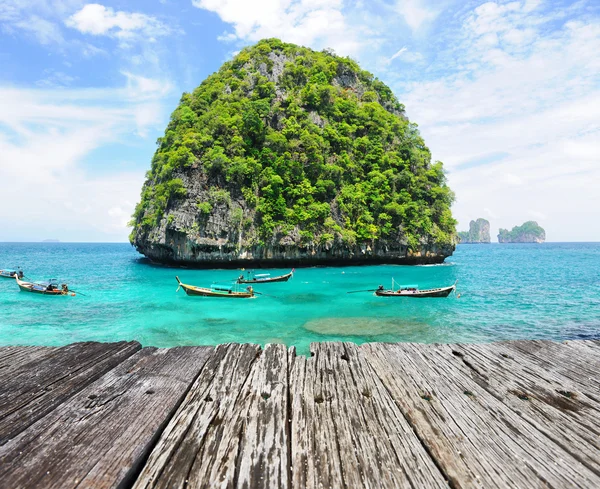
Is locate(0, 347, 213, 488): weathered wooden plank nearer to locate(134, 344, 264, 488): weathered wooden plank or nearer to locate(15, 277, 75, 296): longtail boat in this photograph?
locate(134, 344, 264, 488): weathered wooden plank

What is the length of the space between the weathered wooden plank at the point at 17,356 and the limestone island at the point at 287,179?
35.3 metres

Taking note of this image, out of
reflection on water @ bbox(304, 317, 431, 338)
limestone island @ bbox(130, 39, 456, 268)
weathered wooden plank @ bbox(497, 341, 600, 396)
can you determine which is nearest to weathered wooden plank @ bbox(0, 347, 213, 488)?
weathered wooden plank @ bbox(497, 341, 600, 396)

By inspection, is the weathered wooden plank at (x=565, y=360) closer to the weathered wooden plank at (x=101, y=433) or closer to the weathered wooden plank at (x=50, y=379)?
the weathered wooden plank at (x=101, y=433)

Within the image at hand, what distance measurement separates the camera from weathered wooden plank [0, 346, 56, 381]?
6.66ft

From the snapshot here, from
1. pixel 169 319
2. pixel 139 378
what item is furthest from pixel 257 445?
pixel 169 319

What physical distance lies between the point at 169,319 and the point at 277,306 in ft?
20.8

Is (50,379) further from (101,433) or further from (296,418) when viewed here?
(296,418)

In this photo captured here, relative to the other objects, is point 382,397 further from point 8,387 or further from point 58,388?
point 8,387

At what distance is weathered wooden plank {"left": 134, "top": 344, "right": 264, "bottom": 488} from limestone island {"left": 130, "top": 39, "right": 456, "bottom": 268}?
3626 cm

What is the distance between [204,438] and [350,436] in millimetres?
649

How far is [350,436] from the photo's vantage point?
4.70 ft

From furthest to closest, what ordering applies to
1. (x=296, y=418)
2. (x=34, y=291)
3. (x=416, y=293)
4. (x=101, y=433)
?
(x=34, y=291)
(x=416, y=293)
(x=296, y=418)
(x=101, y=433)

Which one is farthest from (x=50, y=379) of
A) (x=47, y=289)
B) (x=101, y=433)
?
(x=47, y=289)

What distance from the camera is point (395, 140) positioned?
48344 mm
